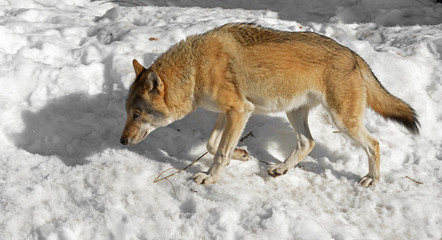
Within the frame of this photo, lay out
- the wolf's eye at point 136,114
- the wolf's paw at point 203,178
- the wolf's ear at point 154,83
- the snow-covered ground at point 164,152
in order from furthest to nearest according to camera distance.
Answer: the wolf's eye at point 136,114 → the wolf's paw at point 203,178 → the wolf's ear at point 154,83 → the snow-covered ground at point 164,152

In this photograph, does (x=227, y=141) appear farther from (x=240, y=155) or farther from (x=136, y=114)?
(x=136, y=114)

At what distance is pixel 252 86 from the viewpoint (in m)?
4.95

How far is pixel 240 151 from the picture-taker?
5.30 metres

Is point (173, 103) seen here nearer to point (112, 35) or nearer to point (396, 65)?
point (112, 35)

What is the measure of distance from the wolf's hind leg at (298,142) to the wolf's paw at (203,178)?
69cm

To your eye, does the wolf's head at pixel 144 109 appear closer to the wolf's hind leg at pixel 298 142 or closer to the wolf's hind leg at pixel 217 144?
the wolf's hind leg at pixel 217 144

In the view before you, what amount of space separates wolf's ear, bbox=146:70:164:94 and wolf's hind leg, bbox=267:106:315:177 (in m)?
1.53

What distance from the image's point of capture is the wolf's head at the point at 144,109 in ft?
16.1

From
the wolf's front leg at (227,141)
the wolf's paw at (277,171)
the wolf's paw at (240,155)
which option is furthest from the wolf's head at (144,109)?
the wolf's paw at (277,171)

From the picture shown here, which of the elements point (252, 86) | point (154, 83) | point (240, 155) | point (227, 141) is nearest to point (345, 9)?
point (252, 86)

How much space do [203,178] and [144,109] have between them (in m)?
0.99

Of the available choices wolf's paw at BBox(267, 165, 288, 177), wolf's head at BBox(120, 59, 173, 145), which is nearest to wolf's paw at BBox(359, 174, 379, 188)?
wolf's paw at BBox(267, 165, 288, 177)

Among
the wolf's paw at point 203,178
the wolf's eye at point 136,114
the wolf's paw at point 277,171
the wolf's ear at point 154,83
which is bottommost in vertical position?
the wolf's paw at point 203,178

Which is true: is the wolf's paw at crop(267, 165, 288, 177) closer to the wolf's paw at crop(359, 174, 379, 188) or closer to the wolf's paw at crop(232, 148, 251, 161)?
the wolf's paw at crop(232, 148, 251, 161)
